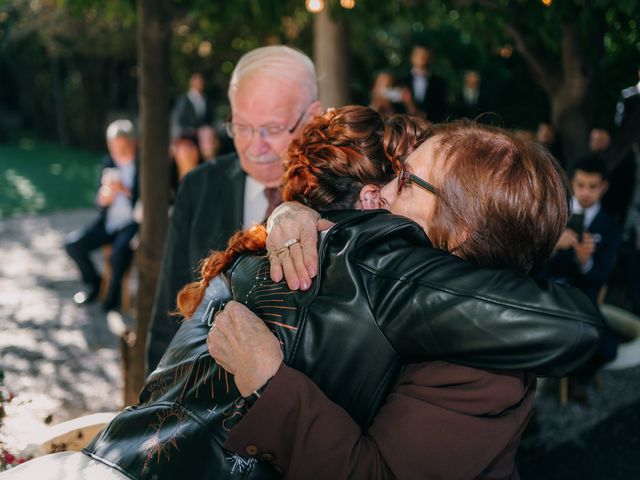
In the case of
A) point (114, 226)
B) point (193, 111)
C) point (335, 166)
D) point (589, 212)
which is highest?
point (335, 166)

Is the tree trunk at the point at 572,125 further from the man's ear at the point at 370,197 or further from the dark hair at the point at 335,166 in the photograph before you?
the man's ear at the point at 370,197

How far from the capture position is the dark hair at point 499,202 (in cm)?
152

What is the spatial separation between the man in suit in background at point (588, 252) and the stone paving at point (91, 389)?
362 millimetres

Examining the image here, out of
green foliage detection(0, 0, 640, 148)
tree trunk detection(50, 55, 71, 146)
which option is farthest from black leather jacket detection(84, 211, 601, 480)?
tree trunk detection(50, 55, 71, 146)

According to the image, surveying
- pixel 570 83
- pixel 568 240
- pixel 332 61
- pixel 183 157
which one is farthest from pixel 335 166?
pixel 183 157

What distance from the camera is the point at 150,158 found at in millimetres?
4176

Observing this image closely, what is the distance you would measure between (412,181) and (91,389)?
4.71 meters

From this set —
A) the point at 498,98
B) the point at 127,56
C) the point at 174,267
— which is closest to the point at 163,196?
the point at 174,267

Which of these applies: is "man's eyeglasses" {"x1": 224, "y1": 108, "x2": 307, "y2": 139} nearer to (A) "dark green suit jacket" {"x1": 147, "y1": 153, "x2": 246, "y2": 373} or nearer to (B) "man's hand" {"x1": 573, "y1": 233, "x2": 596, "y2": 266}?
(A) "dark green suit jacket" {"x1": 147, "y1": 153, "x2": 246, "y2": 373}

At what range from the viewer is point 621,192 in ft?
29.5

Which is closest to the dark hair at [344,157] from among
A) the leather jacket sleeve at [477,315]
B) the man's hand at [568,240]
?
the leather jacket sleeve at [477,315]

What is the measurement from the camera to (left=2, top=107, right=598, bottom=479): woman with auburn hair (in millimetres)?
1375

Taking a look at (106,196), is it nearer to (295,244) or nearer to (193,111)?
(193,111)

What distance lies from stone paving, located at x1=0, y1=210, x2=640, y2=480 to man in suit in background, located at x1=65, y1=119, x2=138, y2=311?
0.37 meters
